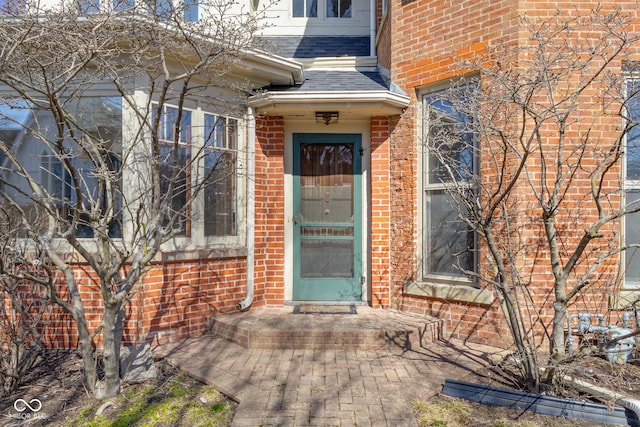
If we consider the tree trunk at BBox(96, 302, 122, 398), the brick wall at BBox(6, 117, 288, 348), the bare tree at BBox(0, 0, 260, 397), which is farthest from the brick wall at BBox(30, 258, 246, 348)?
the tree trunk at BBox(96, 302, 122, 398)

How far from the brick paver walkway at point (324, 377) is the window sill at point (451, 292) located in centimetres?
51

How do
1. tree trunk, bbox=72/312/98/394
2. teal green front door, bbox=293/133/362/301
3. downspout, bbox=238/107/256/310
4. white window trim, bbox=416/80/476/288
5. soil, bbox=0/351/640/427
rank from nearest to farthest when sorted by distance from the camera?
1. soil, bbox=0/351/640/427
2. tree trunk, bbox=72/312/98/394
3. white window trim, bbox=416/80/476/288
4. downspout, bbox=238/107/256/310
5. teal green front door, bbox=293/133/362/301

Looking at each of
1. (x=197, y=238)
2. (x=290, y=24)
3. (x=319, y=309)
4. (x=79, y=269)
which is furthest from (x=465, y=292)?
(x=290, y=24)

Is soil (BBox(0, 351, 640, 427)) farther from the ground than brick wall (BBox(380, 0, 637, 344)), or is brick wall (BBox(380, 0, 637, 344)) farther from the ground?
brick wall (BBox(380, 0, 637, 344))

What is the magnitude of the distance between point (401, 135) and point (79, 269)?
4137 millimetres

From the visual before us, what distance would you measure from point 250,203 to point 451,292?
9.01 feet

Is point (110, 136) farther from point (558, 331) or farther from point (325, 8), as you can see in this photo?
point (558, 331)

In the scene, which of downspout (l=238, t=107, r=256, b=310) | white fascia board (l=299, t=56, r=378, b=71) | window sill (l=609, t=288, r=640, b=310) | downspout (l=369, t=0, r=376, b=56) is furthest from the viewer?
downspout (l=369, t=0, r=376, b=56)

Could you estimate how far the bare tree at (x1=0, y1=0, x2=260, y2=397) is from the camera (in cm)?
316

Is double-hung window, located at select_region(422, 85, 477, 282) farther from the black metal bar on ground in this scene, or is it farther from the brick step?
the black metal bar on ground

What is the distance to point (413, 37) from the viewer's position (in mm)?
5332

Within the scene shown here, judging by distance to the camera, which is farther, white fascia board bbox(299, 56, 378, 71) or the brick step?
white fascia board bbox(299, 56, 378, 71)

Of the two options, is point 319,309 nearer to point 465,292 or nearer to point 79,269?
point 465,292

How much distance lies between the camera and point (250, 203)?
18.0ft
